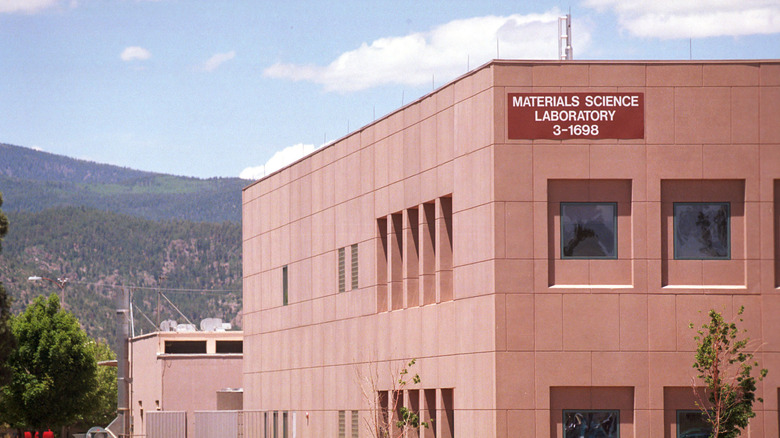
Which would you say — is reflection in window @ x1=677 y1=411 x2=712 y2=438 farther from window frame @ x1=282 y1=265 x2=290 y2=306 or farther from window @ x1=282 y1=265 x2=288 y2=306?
window @ x1=282 y1=265 x2=288 y2=306

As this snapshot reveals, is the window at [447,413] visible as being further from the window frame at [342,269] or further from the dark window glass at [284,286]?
the dark window glass at [284,286]

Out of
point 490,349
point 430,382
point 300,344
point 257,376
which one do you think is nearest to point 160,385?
point 257,376

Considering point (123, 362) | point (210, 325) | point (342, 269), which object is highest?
point (342, 269)

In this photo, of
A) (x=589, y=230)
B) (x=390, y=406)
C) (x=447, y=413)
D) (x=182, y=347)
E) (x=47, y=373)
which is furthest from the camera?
(x=182, y=347)

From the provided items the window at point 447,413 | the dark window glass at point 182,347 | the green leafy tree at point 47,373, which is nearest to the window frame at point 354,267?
the window at point 447,413

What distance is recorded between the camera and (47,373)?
75938 mm

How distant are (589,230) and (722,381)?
5222 mm

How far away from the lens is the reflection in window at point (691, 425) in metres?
31.5

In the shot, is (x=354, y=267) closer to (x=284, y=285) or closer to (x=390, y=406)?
(x=390, y=406)

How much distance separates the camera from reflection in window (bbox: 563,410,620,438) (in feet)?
104

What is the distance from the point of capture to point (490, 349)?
32.2 meters

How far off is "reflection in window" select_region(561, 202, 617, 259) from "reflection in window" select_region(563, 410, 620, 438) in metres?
4.11


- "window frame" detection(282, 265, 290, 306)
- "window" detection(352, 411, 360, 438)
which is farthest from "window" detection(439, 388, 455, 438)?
"window frame" detection(282, 265, 290, 306)

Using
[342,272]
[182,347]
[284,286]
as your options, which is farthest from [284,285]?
[182,347]
